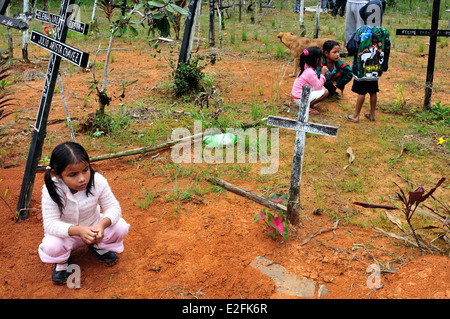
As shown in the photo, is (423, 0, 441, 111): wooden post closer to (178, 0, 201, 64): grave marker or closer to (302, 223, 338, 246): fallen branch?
(302, 223, 338, 246): fallen branch

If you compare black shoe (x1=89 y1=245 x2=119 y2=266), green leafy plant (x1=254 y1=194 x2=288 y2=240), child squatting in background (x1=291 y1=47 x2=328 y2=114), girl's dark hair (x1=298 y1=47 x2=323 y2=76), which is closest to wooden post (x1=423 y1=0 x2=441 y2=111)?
child squatting in background (x1=291 y1=47 x2=328 y2=114)

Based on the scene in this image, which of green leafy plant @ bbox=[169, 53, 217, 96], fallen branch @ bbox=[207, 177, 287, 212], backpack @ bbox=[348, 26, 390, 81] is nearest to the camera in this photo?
fallen branch @ bbox=[207, 177, 287, 212]

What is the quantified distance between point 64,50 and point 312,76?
3156 millimetres

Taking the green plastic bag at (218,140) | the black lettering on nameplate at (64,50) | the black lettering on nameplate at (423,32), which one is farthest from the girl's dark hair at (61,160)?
the black lettering on nameplate at (423,32)

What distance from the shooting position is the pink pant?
2.32 m

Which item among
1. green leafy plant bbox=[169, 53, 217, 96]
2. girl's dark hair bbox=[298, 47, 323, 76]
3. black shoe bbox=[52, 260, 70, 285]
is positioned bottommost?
black shoe bbox=[52, 260, 70, 285]

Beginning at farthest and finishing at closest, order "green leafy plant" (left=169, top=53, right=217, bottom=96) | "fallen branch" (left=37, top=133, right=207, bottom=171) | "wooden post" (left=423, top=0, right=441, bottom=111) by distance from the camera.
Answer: "green leafy plant" (left=169, top=53, right=217, bottom=96) < "wooden post" (left=423, top=0, right=441, bottom=111) < "fallen branch" (left=37, top=133, right=207, bottom=171)

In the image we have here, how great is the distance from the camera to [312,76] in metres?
4.86

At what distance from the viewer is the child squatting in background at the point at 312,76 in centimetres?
469

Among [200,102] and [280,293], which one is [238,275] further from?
[200,102]

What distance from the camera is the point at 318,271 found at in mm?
2510

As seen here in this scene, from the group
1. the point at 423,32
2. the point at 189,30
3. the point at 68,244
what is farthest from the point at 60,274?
the point at 423,32

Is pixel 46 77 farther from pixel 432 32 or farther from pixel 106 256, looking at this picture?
pixel 432 32

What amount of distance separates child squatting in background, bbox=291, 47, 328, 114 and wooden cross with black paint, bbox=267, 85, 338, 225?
203cm
